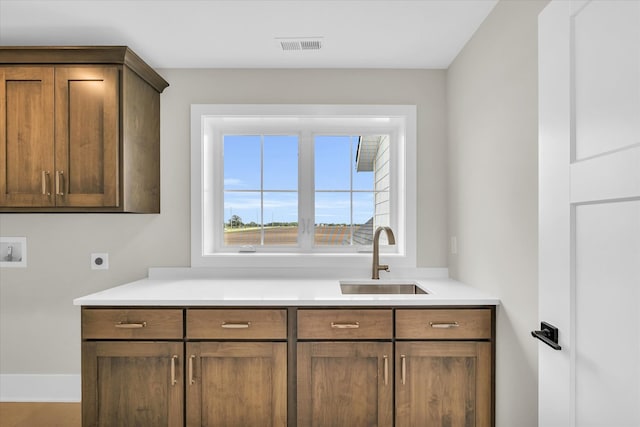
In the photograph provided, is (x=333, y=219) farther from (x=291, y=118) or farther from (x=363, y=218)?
(x=291, y=118)

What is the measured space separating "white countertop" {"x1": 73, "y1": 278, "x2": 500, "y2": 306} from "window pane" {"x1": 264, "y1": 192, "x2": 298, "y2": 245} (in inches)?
17.6

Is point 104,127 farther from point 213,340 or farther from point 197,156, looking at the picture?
point 213,340

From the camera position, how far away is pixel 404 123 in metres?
2.57

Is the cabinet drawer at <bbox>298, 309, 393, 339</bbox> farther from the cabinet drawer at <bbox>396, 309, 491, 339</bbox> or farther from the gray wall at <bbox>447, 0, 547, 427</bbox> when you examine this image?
the gray wall at <bbox>447, 0, 547, 427</bbox>

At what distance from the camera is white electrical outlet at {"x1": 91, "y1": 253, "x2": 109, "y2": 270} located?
2535 millimetres

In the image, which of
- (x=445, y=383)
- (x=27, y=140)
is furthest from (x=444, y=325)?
(x=27, y=140)

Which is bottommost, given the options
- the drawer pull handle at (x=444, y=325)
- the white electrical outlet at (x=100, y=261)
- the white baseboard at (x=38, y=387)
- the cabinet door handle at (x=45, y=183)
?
the white baseboard at (x=38, y=387)

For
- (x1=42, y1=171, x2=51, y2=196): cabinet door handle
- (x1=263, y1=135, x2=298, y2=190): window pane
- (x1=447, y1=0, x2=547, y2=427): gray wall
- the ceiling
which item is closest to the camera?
(x1=447, y1=0, x2=547, y2=427): gray wall

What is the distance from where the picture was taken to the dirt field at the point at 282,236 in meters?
2.69

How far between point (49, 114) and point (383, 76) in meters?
2.00

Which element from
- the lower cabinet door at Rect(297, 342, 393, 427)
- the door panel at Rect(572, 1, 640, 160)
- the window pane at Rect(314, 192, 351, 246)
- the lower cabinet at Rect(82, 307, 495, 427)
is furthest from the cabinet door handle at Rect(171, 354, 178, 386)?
the door panel at Rect(572, 1, 640, 160)

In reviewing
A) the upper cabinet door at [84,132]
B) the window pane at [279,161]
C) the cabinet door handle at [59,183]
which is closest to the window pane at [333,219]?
the window pane at [279,161]

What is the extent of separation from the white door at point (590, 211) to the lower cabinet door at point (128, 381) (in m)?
1.62

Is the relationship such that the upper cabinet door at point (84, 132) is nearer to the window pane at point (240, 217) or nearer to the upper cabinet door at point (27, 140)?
the upper cabinet door at point (27, 140)
